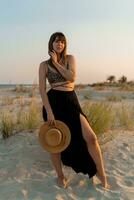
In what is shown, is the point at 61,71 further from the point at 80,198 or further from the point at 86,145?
the point at 80,198

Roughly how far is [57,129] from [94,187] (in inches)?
36.0

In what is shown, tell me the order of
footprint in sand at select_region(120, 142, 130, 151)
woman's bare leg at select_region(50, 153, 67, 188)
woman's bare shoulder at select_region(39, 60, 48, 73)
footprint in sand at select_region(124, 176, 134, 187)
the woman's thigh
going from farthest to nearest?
1. footprint in sand at select_region(120, 142, 130, 151)
2. footprint in sand at select_region(124, 176, 134, 187)
3. woman's bare leg at select_region(50, 153, 67, 188)
4. woman's bare shoulder at select_region(39, 60, 48, 73)
5. the woman's thigh

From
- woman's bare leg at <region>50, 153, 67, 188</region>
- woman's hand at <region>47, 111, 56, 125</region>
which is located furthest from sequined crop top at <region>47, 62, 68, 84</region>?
woman's bare leg at <region>50, 153, 67, 188</region>

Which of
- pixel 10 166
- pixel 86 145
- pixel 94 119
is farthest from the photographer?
pixel 94 119

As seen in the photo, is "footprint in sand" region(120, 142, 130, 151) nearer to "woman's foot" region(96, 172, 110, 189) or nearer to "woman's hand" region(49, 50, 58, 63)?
"woman's foot" region(96, 172, 110, 189)

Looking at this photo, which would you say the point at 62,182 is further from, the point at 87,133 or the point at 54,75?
the point at 54,75

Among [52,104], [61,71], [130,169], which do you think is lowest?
[130,169]

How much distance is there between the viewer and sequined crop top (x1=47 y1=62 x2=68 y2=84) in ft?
19.6

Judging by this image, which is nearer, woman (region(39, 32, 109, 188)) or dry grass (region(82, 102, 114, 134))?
woman (region(39, 32, 109, 188))

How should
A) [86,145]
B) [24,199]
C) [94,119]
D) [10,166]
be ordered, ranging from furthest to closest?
[94,119]
[10,166]
[86,145]
[24,199]

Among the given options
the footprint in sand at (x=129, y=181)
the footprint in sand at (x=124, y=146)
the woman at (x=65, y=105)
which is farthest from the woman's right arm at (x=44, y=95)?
the footprint in sand at (x=124, y=146)

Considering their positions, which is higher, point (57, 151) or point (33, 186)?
point (57, 151)

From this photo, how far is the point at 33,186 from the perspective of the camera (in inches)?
243

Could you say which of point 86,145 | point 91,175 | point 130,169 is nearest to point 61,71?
point 86,145
